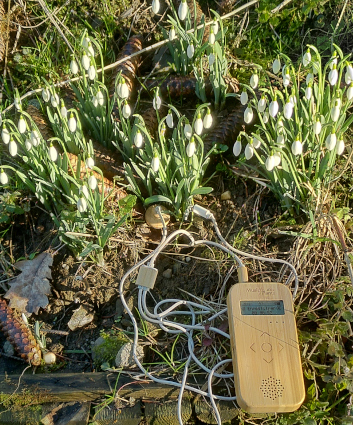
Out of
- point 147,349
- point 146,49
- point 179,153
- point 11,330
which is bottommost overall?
point 147,349

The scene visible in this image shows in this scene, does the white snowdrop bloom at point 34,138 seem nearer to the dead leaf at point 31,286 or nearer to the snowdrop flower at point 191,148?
the dead leaf at point 31,286

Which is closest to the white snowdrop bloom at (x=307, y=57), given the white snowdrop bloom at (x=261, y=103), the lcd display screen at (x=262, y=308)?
the white snowdrop bloom at (x=261, y=103)

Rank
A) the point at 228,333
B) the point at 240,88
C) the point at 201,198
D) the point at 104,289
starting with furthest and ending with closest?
1. the point at 240,88
2. the point at 201,198
3. the point at 104,289
4. the point at 228,333

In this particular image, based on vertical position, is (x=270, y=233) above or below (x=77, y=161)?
below

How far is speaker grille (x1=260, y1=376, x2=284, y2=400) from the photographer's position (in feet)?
5.42

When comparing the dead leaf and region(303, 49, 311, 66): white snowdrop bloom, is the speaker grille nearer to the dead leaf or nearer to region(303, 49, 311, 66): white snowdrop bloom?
the dead leaf

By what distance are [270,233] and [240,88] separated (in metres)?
0.98

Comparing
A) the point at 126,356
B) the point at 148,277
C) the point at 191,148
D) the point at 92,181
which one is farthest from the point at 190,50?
the point at 126,356

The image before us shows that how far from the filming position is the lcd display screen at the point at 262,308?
179cm

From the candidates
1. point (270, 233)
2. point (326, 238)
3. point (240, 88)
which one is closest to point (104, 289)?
point (270, 233)

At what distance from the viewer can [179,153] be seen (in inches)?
87.0

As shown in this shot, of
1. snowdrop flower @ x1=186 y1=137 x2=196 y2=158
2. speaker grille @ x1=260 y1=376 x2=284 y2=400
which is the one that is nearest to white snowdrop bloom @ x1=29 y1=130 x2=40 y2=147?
snowdrop flower @ x1=186 y1=137 x2=196 y2=158

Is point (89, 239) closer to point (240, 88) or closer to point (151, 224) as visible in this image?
point (151, 224)

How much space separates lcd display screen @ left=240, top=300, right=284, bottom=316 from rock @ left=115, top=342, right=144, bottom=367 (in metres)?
0.49
